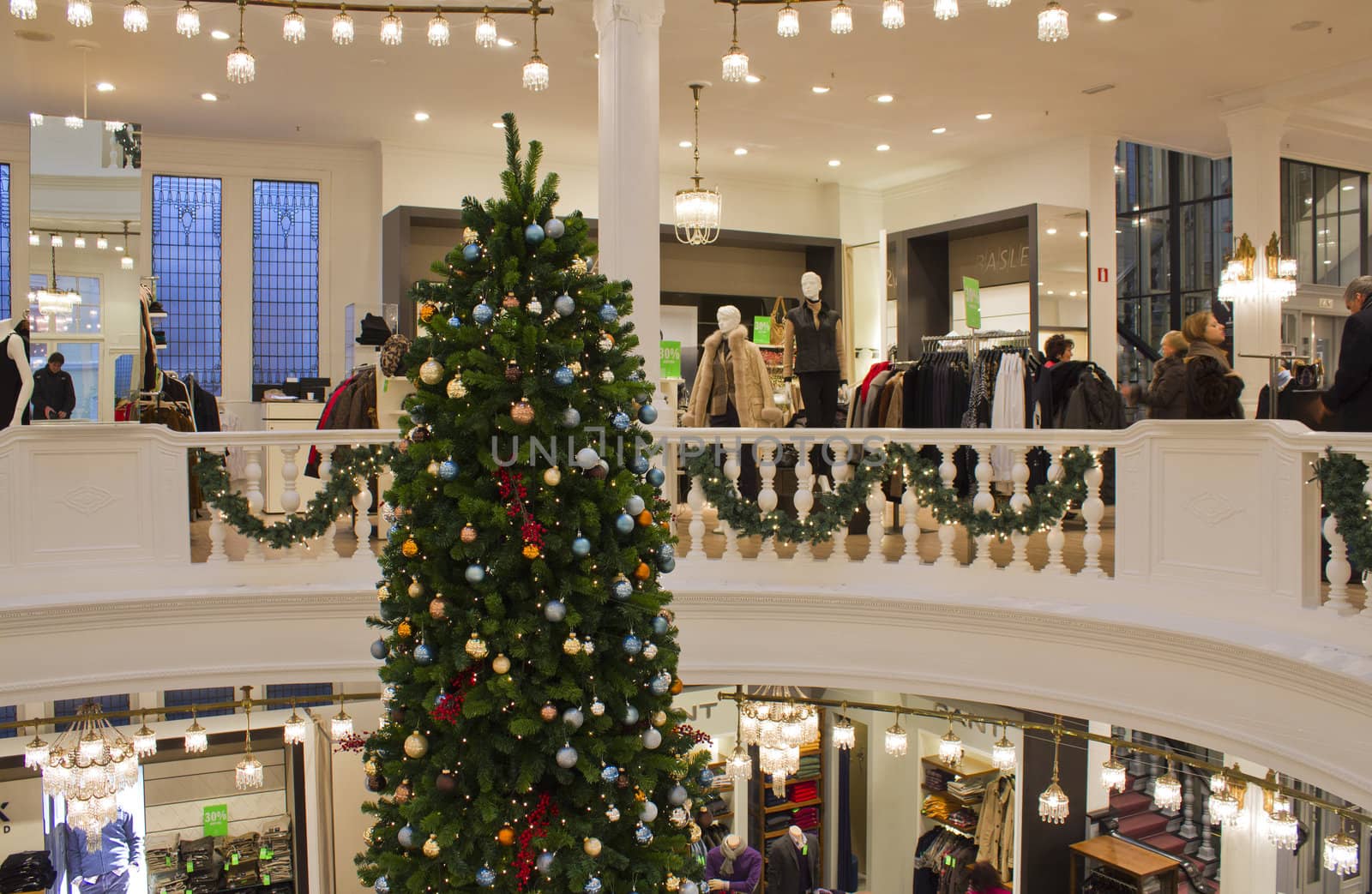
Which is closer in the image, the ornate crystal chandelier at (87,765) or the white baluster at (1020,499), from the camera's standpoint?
the white baluster at (1020,499)

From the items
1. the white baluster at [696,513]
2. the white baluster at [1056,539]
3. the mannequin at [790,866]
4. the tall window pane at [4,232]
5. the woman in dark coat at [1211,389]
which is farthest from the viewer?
the tall window pane at [4,232]

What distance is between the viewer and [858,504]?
5.28m

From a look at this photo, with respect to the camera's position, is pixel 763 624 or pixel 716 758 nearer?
pixel 763 624

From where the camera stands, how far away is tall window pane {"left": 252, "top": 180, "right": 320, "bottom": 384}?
10406 millimetres

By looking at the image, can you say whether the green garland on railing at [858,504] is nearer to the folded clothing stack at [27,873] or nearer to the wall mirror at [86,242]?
the wall mirror at [86,242]

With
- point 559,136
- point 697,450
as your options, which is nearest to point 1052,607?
point 697,450

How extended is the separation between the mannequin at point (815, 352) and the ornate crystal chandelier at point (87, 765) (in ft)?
16.0

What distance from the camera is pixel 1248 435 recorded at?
423 centimetres

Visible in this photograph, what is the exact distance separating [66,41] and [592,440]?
6.52m

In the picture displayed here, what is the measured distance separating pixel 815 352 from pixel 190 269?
6.64 metres

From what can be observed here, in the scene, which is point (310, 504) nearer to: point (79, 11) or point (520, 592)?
point (520, 592)

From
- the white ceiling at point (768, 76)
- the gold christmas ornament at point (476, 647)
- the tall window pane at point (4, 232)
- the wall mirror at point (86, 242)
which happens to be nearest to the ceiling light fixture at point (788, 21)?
the white ceiling at point (768, 76)

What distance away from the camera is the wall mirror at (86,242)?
521 centimetres

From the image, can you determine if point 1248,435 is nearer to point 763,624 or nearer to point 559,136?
point 763,624
